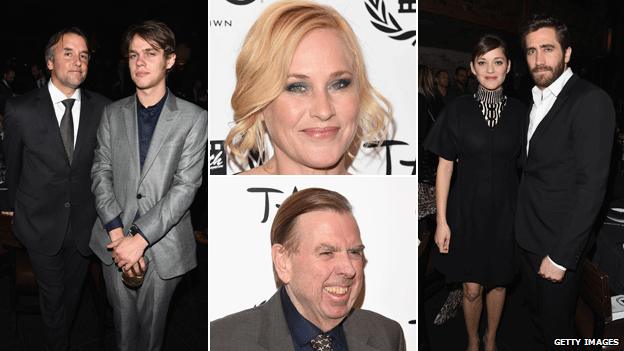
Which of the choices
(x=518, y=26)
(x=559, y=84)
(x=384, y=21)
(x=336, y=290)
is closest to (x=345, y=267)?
(x=336, y=290)

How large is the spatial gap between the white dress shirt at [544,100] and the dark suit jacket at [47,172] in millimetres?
1986

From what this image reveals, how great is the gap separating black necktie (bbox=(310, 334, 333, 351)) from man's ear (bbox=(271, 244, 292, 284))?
0.22 metres

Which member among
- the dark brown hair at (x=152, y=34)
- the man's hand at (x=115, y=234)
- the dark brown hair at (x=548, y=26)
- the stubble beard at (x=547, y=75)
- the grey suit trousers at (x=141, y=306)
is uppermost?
the dark brown hair at (x=548, y=26)

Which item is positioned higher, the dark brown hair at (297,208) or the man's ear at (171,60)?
the man's ear at (171,60)

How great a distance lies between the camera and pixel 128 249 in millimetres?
2240

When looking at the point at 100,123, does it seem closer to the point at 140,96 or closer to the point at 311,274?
the point at 140,96

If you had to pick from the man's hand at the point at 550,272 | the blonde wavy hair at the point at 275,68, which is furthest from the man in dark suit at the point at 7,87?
the man's hand at the point at 550,272

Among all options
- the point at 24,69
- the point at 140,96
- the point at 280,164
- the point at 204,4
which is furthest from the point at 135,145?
the point at 24,69

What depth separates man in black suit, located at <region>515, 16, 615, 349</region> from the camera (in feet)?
7.21

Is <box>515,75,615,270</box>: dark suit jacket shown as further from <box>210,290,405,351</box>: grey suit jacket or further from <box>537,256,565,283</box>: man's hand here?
<box>210,290,405,351</box>: grey suit jacket

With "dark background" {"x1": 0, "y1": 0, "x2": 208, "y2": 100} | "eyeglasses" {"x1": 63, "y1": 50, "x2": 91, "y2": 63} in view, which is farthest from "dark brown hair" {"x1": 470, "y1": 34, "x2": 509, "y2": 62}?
"dark background" {"x1": 0, "y1": 0, "x2": 208, "y2": 100}

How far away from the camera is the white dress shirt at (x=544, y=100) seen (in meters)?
2.32

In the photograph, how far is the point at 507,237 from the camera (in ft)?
8.63

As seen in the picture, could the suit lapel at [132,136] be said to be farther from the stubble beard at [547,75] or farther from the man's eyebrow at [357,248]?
the stubble beard at [547,75]
